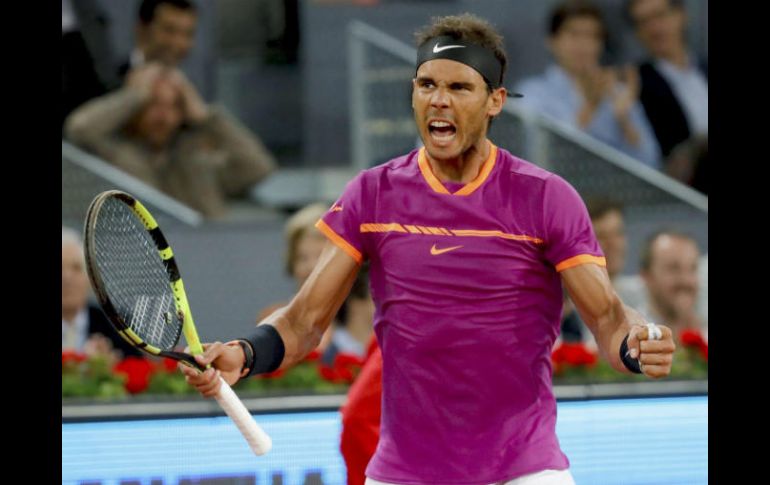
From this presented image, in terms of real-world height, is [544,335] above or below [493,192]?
below

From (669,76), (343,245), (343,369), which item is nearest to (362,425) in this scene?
(343,369)

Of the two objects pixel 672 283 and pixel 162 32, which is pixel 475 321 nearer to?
pixel 672 283

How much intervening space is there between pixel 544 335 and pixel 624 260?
4499 millimetres

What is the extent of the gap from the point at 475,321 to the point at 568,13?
5.54 metres

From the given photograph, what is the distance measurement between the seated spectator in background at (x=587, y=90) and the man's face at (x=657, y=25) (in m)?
0.34

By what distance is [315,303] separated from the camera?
3.70 metres

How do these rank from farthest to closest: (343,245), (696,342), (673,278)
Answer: (673,278), (696,342), (343,245)

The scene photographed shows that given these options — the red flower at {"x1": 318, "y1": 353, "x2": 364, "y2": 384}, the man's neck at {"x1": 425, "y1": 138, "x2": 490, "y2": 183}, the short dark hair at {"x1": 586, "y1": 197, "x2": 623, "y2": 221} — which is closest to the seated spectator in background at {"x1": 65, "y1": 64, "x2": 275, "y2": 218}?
the short dark hair at {"x1": 586, "y1": 197, "x2": 623, "y2": 221}

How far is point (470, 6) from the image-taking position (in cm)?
905

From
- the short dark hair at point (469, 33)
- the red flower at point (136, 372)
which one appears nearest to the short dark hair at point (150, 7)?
the red flower at point (136, 372)

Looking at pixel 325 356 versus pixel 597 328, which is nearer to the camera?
pixel 597 328
